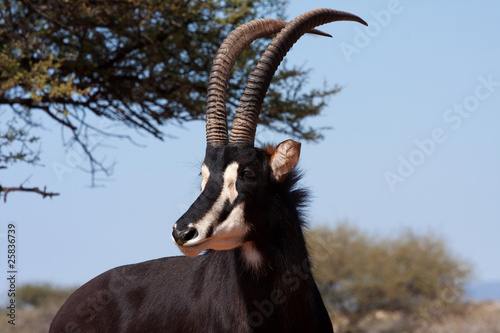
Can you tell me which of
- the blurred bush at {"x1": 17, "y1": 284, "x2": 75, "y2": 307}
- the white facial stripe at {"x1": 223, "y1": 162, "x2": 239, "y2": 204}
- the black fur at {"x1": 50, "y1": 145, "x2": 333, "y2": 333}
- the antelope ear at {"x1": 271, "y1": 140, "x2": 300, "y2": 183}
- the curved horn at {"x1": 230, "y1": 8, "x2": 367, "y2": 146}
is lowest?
the black fur at {"x1": 50, "y1": 145, "x2": 333, "y2": 333}

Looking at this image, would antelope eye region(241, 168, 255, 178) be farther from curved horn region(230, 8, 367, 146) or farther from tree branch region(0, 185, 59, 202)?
tree branch region(0, 185, 59, 202)

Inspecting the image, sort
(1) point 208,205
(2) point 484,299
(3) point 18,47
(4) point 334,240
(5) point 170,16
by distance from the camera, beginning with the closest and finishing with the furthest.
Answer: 1. (1) point 208,205
2. (3) point 18,47
3. (5) point 170,16
4. (4) point 334,240
5. (2) point 484,299

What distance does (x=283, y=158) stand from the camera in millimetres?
4449

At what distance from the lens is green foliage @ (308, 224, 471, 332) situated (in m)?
20.9

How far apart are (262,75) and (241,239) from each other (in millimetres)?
1225

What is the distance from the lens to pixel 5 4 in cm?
1014

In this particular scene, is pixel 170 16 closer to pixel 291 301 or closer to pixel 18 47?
pixel 18 47

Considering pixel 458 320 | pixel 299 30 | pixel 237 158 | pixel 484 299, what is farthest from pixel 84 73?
pixel 484 299

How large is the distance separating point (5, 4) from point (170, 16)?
2.42 meters

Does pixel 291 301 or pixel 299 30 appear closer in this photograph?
pixel 291 301

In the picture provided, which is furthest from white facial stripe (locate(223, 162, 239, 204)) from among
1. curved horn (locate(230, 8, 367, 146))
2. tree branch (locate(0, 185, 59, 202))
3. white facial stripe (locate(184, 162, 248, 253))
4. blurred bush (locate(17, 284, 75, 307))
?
blurred bush (locate(17, 284, 75, 307))

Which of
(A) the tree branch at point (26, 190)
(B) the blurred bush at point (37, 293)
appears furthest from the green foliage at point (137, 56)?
(B) the blurred bush at point (37, 293)

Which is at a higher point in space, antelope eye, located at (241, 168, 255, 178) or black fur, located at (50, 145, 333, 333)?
antelope eye, located at (241, 168, 255, 178)

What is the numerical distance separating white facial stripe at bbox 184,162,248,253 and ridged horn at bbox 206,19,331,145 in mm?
403
